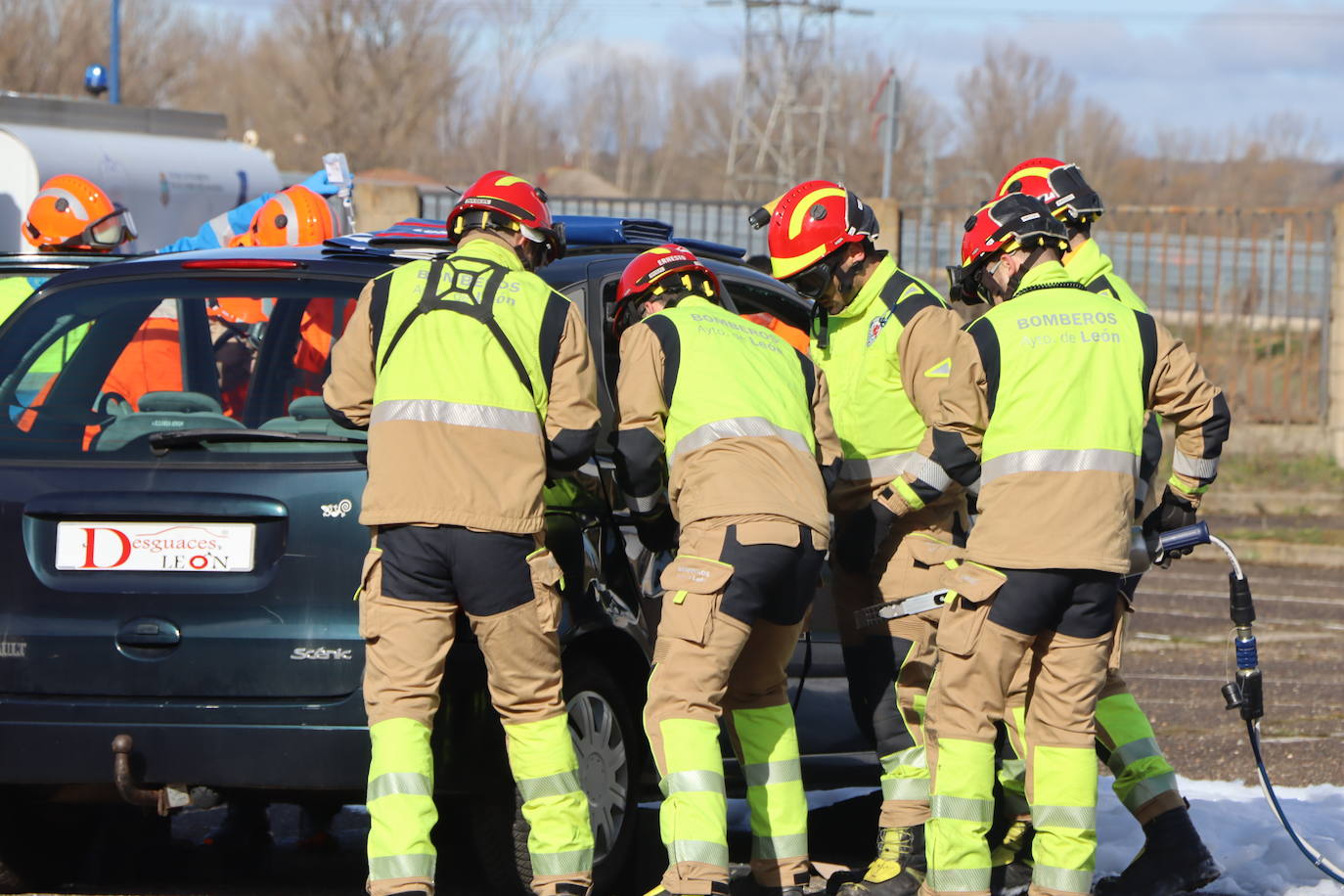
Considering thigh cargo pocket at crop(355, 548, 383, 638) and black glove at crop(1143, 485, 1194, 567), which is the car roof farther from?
black glove at crop(1143, 485, 1194, 567)

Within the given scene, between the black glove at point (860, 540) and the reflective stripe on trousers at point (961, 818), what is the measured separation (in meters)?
0.85

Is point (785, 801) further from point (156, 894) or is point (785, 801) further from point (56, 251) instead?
point (56, 251)

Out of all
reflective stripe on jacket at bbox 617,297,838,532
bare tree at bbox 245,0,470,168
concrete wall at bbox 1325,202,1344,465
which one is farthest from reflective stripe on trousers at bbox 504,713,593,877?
bare tree at bbox 245,0,470,168

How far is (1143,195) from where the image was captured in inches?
2507

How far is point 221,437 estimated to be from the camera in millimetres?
4715

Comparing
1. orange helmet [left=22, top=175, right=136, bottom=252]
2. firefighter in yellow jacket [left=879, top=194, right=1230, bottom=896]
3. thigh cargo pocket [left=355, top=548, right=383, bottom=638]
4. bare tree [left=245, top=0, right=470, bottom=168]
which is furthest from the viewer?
bare tree [left=245, top=0, right=470, bottom=168]

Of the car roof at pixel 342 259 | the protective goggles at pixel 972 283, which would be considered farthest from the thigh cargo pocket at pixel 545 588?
the protective goggles at pixel 972 283

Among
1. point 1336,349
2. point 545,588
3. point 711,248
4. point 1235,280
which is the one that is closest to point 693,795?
point 545,588

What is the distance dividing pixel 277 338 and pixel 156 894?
169 centimetres

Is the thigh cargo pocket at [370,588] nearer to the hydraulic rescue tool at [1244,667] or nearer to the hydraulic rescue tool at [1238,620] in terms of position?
the hydraulic rescue tool at [1238,620]

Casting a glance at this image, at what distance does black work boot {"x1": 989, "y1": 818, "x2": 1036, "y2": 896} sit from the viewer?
530cm

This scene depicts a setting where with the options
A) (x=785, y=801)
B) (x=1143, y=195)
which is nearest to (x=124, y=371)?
(x=785, y=801)

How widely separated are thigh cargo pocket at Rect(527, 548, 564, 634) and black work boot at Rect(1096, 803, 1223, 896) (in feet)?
6.23

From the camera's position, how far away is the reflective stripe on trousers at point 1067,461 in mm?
4578
